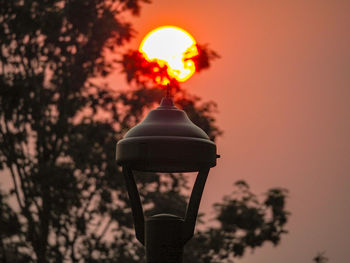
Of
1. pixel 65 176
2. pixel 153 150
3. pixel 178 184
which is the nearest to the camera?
pixel 153 150

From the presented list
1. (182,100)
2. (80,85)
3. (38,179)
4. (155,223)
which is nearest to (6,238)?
(38,179)

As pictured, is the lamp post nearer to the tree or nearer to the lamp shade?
the lamp shade

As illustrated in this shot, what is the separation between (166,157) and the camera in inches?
192

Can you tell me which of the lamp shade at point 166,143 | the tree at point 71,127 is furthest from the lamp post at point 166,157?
the tree at point 71,127

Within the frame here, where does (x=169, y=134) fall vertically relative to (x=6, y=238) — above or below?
below

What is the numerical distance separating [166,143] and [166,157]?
9cm

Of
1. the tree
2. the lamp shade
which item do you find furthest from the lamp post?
the tree

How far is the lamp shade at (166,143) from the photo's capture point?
16.0 ft

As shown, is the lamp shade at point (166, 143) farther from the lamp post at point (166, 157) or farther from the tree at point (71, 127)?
the tree at point (71, 127)

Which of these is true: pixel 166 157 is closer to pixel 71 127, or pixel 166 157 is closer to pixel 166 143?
pixel 166 143

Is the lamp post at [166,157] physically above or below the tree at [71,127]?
below

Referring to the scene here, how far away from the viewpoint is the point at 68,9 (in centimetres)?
1866

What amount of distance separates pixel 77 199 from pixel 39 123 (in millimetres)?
2387

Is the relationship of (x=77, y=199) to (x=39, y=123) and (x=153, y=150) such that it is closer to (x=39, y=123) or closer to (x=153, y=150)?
(x=39, y=123)
